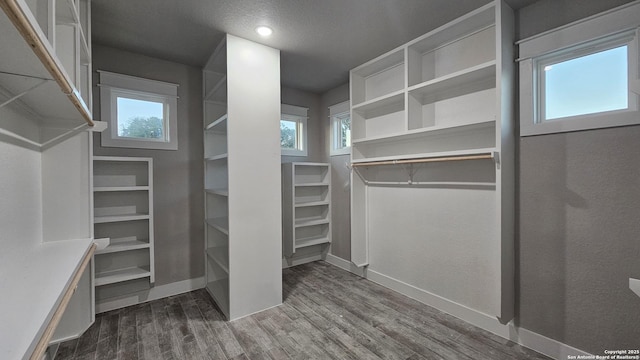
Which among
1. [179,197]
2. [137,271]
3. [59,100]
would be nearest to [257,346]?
[137,271]

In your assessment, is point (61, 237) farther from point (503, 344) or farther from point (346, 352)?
point (503, 344)

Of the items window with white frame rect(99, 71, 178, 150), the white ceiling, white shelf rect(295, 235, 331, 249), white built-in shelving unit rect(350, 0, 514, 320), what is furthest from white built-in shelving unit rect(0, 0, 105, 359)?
white built-in shelving unit rect(350, 0, 514, 320)

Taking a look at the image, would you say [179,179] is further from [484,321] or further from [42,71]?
[484,321]

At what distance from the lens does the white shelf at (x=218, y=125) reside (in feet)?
8.60

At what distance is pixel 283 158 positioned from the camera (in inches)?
156

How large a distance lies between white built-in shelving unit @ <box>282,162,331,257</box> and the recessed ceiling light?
167 cm

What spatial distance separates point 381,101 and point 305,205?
1737mm

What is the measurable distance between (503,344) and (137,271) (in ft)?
11.0

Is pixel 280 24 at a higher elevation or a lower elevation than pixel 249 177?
higher

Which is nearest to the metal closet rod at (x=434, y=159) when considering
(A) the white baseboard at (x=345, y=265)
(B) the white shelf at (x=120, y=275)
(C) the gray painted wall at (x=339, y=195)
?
(C) the gray painted wall at (x=339, y=195)

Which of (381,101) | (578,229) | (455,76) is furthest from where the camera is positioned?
(381,101)

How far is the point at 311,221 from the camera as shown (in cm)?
396

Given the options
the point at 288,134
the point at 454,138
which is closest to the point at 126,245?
the point at 288,134

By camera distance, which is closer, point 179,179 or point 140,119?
point 140,119
